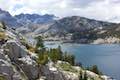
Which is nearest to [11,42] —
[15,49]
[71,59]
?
[15,49]

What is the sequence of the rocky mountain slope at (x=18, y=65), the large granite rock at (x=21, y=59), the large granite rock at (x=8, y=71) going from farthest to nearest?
1. the large granite rock at (x=21, y=59)
2. the rocky mountain slope at (x=18, y=65)
3. the large granite rock at (x=8, y=71)

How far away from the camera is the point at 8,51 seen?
81812 mm

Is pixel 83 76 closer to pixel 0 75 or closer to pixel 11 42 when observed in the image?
pixel 11 42

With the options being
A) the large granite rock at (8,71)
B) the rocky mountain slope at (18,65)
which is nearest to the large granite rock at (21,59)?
the rocky mountain slope at (18,65)

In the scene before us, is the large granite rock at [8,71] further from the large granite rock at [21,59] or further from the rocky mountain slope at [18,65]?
the large granite rock at [21,59]

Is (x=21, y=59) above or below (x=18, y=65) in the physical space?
above

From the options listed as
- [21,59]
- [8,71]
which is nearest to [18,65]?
[21,59]

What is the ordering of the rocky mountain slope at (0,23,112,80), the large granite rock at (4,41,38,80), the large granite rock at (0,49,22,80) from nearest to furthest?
the large granite rock at (0,49,22,80), the rocky mountain slope at (0,23,112,80), the large granite rock at (4,41,38,80)

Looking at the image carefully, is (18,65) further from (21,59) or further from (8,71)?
(8,71)

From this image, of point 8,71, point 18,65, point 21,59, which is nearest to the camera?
point 8,71

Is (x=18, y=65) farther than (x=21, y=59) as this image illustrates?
No

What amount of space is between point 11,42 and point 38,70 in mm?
11727

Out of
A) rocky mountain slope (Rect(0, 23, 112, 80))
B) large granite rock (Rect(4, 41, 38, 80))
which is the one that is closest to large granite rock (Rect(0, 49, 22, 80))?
rocky mountain slope (Rect(0, 23, 112, 80))

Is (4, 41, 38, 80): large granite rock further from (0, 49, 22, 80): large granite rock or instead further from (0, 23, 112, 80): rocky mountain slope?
(0, 49, 22, 80): large granite rock
